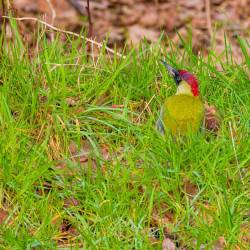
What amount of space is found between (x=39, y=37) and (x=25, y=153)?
1.14 metres

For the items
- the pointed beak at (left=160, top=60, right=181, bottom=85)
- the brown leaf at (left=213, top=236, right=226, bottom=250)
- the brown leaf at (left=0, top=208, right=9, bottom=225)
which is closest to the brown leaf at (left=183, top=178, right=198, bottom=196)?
the brown leaf at (left=213, top=236, right=226, bottom=250)

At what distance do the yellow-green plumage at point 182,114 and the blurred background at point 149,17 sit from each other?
14.2 ft

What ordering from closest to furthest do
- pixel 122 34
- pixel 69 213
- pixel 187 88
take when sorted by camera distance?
pixel 69 213, pixel 187 88, pixel 122 34

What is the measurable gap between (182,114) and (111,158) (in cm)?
50

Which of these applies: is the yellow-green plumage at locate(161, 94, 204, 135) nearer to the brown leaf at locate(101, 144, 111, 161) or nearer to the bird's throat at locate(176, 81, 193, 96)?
the bird's throat at locate(176, 81, 193, 96)

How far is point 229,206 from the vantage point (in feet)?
17.6

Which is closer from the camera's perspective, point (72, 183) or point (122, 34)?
point (72, 183)

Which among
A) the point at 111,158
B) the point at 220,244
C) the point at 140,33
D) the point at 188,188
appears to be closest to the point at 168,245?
the point at 220,244

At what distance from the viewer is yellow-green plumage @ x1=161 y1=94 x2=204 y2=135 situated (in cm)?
582

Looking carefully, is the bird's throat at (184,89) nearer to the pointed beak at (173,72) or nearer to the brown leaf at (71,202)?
the pointed beak at (173,72)

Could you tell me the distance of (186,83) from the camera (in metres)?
6.10

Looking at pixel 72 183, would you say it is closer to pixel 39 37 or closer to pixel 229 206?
pixel 229 206

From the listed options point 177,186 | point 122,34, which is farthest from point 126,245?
point 122,34

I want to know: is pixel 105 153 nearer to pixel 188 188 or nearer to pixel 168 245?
pixel 188 188
